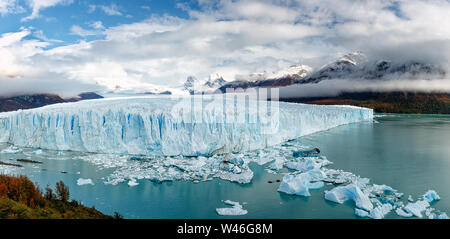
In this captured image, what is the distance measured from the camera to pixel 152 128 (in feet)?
36.4

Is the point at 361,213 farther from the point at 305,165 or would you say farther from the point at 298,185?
the point at 305,165

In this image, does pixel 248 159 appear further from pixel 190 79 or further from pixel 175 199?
pixel 190 79

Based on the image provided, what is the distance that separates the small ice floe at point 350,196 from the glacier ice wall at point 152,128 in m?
5.45

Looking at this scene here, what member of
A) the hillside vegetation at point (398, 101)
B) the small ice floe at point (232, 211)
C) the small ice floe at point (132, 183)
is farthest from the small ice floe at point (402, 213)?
the hillside vegetation at point (398, 101)

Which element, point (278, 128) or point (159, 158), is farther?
point (278, 128)

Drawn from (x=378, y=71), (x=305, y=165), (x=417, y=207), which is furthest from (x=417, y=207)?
(x=378, y=71)

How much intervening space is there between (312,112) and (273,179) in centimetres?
1103

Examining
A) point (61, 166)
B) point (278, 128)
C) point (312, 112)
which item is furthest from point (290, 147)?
point (61, 166)

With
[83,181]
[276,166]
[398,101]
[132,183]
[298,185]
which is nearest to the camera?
Answer: [298,185]

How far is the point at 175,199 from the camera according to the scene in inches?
260

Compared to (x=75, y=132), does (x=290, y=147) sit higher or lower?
lower

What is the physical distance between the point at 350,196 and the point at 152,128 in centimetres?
777

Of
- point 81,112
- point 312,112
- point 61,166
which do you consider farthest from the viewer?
point 312,112

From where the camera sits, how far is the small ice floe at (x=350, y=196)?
19.5 ft
